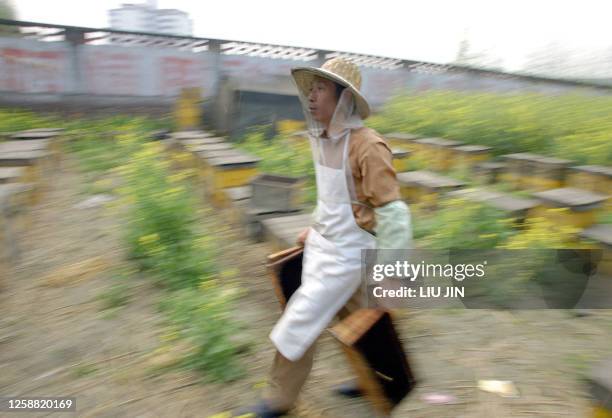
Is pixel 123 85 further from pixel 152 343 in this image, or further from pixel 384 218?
pixel 384 218

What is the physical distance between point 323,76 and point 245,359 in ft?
5.25

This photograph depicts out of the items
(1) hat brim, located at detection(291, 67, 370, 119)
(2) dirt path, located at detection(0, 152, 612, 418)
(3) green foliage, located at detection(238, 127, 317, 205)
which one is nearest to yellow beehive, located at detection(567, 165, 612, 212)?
(2) dirt path, located at detection(0, 152, 612, 418)

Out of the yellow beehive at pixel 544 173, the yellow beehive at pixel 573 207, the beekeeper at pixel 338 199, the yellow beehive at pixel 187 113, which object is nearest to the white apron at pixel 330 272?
the beekeeper at pixel 338 199

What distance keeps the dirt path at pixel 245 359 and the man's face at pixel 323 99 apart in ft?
4.59

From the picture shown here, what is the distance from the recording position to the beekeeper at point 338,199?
1685mm

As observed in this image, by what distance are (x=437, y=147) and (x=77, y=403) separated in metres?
5.70

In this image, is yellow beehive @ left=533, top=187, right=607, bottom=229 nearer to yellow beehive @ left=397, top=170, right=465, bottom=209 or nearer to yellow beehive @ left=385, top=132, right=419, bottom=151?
yellow beehive @ left=397, top=170, right=465, bottom=209

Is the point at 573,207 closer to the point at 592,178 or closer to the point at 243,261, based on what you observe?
the point at 592,178

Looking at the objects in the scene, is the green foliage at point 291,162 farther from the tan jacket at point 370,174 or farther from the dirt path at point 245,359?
the tan jacket at point 370,174

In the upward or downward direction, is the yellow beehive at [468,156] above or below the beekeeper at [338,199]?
below

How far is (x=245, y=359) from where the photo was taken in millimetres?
2492

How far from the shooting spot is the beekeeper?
1685 millimetres

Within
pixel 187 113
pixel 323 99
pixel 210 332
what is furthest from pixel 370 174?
pixel 187 113

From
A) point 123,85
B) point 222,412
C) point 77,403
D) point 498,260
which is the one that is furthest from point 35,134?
point 498,260
